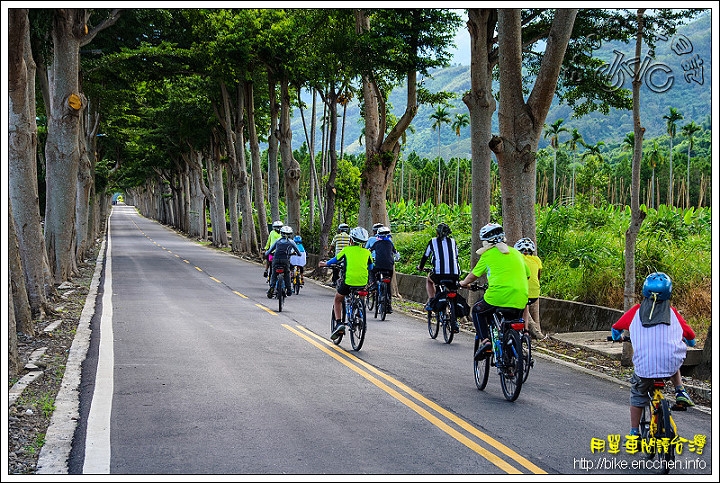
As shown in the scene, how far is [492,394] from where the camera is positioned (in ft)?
31.0

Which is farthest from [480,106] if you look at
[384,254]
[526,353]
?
[526,353]

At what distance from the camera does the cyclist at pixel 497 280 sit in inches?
371

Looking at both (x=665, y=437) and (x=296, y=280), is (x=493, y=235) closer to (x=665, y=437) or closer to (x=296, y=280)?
(x=665, y=437)

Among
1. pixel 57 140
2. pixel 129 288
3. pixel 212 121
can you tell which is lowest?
pixel 129 288

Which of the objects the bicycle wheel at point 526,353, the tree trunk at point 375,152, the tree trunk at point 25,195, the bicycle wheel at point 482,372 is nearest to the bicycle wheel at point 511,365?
the bicycle wheel at point 526,353

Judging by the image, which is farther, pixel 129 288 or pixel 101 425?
pixel 129 288

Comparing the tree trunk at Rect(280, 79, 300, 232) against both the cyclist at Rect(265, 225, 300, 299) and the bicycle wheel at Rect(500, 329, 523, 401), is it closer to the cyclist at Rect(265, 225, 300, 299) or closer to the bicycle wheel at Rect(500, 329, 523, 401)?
the cyclist at Rect(265, 225, 300, 299)

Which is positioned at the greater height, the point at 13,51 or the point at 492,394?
the point at 13,51

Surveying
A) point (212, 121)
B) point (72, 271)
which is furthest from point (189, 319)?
point (212, 121)

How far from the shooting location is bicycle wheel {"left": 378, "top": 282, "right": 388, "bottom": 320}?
56.5 feet

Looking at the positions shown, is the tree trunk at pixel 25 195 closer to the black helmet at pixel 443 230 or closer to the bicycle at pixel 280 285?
the bicycle at pixel 280 285

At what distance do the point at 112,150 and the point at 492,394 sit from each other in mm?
51945

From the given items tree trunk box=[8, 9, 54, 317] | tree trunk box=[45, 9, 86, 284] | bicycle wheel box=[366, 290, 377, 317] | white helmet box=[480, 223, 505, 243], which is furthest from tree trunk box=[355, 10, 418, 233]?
white helmet box=[480, 223, 505, 243]

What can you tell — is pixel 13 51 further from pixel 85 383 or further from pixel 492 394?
pixel 492 394
